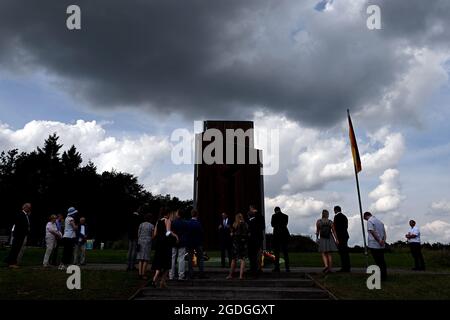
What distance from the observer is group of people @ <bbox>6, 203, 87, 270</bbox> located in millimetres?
11859

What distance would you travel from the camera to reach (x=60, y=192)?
52.7 metres

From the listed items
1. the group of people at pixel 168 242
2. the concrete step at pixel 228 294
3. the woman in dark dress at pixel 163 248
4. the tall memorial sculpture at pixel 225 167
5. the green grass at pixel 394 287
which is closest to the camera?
the green grass at pixel 394 287

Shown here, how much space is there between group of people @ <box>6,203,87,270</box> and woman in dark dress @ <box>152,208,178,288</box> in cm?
354

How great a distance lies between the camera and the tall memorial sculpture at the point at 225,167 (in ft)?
63.2

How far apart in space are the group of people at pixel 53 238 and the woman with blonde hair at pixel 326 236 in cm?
727

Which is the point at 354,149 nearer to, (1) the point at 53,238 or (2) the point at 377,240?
(2) the point at 377,240

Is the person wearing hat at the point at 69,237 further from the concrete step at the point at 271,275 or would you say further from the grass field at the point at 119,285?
the concrete step at the point at 271,275

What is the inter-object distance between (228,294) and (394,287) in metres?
3.90

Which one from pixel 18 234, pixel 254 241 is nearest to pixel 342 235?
pixel 254 241

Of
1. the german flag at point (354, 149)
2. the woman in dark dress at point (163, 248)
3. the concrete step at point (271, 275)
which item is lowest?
the concrete step at point (271, 275)

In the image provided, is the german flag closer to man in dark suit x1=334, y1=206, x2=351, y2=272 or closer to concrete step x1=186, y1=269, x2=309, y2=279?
man in dark suit x1=334, y1=206, x2=351, y2=272

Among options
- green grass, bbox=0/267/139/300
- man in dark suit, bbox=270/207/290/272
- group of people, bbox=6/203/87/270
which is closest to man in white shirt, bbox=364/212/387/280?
man in dark suit, bbox=270/207/290/272

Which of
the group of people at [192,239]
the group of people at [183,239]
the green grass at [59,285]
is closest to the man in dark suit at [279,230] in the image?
the group of people at [192,239]
